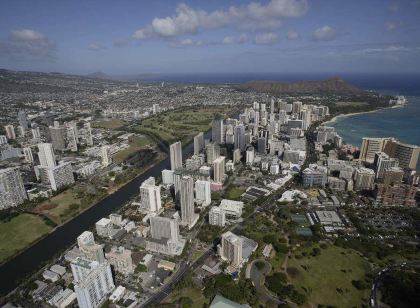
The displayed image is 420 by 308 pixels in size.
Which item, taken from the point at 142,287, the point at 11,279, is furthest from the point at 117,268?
the point at 11,279

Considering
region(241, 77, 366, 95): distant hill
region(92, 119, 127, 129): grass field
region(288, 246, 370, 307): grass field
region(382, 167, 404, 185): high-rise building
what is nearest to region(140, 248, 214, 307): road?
region(288, 246, 370, 307): grass field

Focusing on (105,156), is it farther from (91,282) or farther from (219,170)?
(91,282)

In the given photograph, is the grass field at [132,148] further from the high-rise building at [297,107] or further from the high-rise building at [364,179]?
the high-rise building at [297,107]

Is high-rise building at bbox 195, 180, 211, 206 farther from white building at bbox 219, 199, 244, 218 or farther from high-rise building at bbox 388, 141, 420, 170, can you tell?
high-rise building at bbox 388, 141, 420, 170

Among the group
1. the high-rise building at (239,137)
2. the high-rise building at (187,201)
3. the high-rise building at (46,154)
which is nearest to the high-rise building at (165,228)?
the high-rise building at (187,201)

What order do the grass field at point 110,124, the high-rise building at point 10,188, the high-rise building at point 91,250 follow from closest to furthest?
the high-rise building at point 91,250, the high-rise building at point 10,188, the grass field at point 110,124

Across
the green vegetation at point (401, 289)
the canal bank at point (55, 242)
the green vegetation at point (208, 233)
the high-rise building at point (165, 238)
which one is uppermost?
the high-rise building at point (165, 238)

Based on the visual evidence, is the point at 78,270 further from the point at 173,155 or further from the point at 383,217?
the point at 383,217
